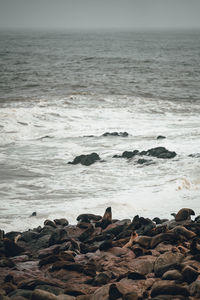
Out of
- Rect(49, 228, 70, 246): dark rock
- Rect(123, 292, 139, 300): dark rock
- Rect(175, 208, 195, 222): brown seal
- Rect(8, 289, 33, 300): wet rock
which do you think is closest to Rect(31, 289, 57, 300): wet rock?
Rect(8, 289, 33, 300): wet rock

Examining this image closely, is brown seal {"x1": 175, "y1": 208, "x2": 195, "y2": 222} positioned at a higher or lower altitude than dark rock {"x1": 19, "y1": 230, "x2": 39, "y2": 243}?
higher

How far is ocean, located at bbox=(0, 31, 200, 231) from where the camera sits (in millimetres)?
9094

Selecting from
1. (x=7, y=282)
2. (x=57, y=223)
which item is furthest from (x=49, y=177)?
(x=7, y=282)

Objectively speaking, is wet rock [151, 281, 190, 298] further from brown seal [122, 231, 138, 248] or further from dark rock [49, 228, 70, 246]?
dark rock [49, 228, 70, 246]

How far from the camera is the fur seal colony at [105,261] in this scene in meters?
4.43

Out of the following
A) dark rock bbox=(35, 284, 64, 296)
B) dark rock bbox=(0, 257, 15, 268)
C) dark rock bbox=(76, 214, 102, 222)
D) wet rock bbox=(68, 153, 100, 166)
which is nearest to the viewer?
dark rock bbox=(35, 284, 64, 296)

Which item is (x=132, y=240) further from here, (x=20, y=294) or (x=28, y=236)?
(x=20, y=294)

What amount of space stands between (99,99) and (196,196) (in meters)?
18.6

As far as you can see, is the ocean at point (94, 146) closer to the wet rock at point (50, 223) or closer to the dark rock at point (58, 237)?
the wet rock at point (50, 223)

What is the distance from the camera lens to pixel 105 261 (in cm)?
552

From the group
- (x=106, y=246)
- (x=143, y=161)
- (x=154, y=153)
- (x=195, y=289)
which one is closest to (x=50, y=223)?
(x=106, y=246)

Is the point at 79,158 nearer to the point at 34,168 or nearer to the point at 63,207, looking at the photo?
the point at 34,168

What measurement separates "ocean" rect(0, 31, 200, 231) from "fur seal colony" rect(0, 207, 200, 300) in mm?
1269

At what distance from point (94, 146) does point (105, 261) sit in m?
9.52
